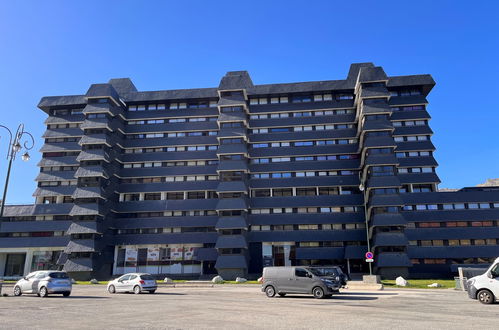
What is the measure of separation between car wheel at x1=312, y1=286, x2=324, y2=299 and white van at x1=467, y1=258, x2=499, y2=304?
732cm

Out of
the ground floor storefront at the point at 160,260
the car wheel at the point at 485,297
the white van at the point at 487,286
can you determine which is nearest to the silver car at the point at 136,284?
the white van at the point at 487,286

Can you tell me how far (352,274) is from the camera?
49594mm

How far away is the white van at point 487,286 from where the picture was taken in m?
16.1

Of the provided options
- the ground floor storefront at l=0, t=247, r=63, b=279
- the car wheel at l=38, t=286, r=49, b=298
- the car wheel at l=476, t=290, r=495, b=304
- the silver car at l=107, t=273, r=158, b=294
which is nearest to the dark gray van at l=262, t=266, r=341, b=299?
the car wheel at l=476, t=290, r=495, b=304

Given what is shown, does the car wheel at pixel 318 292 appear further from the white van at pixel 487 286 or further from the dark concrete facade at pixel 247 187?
the dark concrete facade at pixel 247 187

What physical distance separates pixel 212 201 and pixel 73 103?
28778 mm

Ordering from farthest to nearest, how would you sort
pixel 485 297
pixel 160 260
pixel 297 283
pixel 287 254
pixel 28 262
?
1. pixel 28 262
2. pixel 160 260
3. pixel 287 254
4. pixel 297 283
5. pixel 485 297

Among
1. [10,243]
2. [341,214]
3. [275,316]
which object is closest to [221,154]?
[341,214]

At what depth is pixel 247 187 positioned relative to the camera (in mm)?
53625

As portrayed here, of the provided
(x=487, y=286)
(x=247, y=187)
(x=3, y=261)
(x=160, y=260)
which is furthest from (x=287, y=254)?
(x=3, y=261)

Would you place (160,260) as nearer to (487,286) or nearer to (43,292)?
(43,292)

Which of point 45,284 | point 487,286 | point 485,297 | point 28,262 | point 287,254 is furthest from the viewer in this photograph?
point 28,262

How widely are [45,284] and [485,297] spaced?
77.7ft

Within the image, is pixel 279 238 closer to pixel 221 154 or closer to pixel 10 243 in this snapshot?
pixel 221 154
